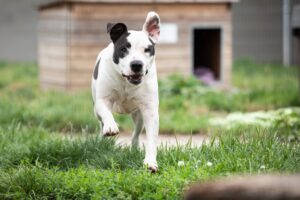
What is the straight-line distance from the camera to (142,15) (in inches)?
545

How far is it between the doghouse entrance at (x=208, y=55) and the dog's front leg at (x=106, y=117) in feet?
25.9

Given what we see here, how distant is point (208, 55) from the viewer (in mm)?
16016

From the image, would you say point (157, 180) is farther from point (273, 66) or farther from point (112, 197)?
point (273, 66)

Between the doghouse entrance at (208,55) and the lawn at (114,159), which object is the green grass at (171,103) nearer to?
the lawn at (114,159)

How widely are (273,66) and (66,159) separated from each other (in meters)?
12.8

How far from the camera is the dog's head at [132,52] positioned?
6.26 m

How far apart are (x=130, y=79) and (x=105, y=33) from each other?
7411 mm

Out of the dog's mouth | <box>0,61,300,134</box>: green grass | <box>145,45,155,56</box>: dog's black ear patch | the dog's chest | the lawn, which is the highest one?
<box>145,45,155,56</box>: dog's black ear patch

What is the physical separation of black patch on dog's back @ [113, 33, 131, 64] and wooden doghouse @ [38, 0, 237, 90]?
7.03 meters

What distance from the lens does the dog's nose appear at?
20.4 ft

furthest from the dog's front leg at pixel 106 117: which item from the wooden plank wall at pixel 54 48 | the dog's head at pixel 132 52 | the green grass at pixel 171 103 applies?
the wooden plank wall at pixel 54 48

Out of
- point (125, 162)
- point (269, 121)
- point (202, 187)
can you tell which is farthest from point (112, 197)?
point (269, 121)

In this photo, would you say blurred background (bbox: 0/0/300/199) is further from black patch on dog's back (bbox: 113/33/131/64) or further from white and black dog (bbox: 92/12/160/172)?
black patch on dog's back (bbox: 113/33/131/64)

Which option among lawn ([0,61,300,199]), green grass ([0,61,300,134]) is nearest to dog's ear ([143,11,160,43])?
lawn ([0,61,300,199])
